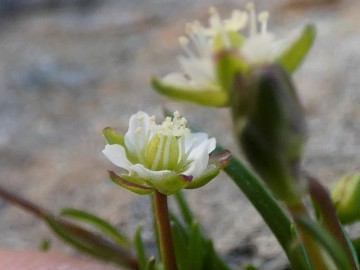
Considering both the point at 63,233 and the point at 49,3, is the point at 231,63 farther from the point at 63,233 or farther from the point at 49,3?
the point at 49,3

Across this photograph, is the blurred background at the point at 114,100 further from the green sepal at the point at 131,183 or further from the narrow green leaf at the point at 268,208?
the green sepal at the point at 131,183

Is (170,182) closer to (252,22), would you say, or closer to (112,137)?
(112,137)

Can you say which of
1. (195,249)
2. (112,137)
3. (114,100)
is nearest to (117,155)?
(112,137)

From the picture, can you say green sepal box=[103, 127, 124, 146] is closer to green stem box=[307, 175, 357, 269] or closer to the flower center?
the flower center

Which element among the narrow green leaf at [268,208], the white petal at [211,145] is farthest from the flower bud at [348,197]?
the white petal at [211,145]

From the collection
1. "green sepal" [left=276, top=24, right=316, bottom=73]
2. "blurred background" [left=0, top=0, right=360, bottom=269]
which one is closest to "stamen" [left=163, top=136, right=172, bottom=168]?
"green sepal" [left=276, top=24, right=316, bottom=73]

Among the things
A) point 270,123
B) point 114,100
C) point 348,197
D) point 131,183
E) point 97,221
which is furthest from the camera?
point 114,100
